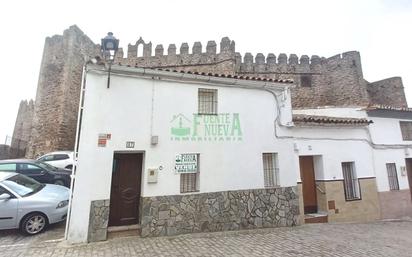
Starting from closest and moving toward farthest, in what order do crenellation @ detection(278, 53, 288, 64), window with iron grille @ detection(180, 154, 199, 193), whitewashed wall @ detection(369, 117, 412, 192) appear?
window with iron grille @ detection(180, 154, 199, 193) < whitewashed wall @ detection(369, 117, 412, 192) < crenellation @ detection(278, 53, 288, 64)

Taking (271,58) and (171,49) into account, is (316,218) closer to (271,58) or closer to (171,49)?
(271,58)

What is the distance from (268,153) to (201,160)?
2377 millimetres

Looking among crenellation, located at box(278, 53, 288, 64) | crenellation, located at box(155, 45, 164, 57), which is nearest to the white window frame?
crenellation, located at box(155, 45, 164, 57)

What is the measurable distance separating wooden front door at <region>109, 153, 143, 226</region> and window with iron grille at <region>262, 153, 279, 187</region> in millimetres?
3919

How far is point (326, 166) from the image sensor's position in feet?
26.5

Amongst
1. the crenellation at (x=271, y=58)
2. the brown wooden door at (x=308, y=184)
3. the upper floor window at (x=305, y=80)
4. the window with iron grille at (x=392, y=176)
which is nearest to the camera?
the brown wooden door at (x=308, y=184)

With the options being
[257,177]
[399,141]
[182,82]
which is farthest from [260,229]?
[399,141]

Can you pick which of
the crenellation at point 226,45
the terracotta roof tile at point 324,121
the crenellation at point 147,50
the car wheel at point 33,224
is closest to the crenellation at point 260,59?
the crenellation at point 226,45

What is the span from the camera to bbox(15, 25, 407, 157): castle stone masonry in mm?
15047

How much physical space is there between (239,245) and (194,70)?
15.3 m

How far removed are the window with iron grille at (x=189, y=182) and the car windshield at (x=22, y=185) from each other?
406 cm

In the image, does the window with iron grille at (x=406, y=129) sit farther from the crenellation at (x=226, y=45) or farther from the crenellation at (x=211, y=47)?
the crenellation at (x=211, y=47)

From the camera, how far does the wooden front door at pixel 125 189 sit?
6102 mm

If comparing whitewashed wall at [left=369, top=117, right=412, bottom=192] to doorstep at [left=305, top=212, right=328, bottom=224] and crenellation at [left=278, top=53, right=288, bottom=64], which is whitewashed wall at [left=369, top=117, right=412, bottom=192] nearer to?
doorstep at [left=305, top=212, right=328, bottom=224]
